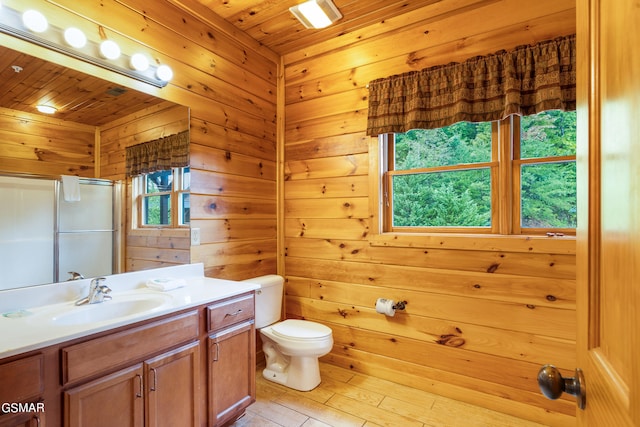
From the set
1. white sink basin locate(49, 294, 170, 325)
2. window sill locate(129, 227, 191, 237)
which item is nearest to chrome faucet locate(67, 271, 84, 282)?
white sink basin locate(49, 294, 170, 325)

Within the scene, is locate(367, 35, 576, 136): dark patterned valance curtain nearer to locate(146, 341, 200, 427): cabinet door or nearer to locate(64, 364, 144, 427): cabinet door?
locate(146, 341, 200, 427): cabinet door

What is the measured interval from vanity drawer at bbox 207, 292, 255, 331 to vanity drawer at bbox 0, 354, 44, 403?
68 cm

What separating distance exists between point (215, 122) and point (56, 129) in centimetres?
96

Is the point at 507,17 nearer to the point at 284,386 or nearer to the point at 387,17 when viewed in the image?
the point at 387,17

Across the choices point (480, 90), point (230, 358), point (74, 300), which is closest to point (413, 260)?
point (480, 90)

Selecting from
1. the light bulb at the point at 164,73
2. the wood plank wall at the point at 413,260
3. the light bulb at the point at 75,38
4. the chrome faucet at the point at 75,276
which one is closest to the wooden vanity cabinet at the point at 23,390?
the chrome faucet at the point at 75,276

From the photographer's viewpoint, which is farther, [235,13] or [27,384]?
[235,13]

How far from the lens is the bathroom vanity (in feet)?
3.53

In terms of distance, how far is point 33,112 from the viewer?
5.00 feet

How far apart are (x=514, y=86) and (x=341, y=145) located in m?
1.22

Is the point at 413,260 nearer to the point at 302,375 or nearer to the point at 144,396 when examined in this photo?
the point at 302,375

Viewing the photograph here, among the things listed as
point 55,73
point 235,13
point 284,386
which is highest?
point 235,13

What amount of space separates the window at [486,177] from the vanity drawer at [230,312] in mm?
1192

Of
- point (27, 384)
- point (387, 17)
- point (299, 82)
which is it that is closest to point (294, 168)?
point (299, 82)
